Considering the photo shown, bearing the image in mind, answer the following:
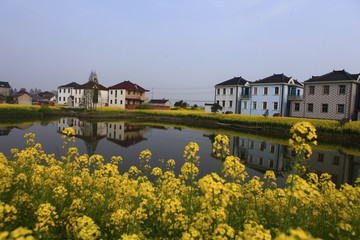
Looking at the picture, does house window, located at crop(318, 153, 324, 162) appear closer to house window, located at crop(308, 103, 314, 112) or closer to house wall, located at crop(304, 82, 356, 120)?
house wall, located at crop(304, 82, 356, 120)

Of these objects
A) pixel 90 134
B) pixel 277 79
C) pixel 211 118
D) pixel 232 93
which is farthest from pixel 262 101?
A: pixel 90 134

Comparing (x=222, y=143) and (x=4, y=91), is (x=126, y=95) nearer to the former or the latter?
(x=4, y=91)

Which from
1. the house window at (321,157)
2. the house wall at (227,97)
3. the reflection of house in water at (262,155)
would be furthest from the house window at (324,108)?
the house window at (321,157)

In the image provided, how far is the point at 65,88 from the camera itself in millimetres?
79812

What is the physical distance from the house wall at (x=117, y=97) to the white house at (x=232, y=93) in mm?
26998

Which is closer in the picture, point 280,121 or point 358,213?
point 358,213

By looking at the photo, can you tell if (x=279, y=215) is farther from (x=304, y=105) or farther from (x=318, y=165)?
(x=304, y=105)

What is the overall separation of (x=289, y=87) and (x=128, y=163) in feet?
128

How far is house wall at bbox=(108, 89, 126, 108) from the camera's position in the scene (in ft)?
212

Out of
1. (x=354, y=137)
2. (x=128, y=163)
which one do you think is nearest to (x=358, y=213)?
(x=128, y=163)

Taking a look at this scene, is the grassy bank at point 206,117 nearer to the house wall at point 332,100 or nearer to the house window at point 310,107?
the house wall at point 332,100

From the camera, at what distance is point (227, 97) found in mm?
51250

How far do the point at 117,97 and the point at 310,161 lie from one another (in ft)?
189

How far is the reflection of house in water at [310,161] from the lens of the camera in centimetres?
1298
